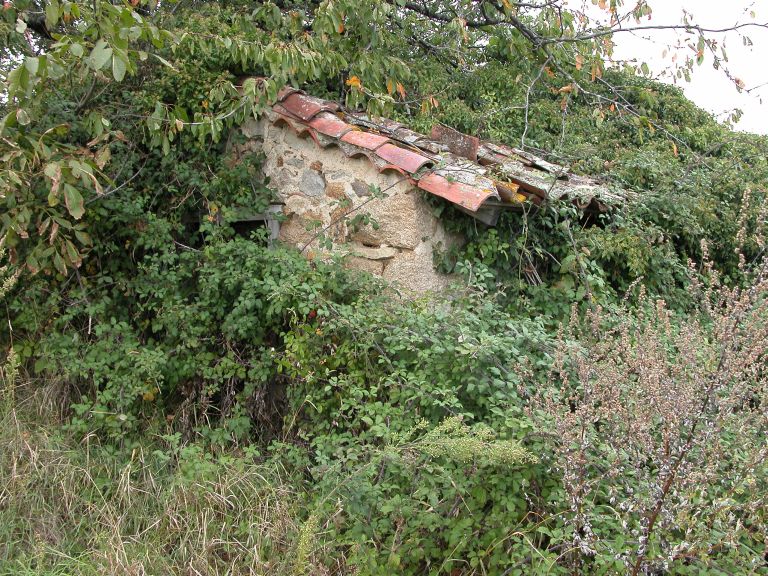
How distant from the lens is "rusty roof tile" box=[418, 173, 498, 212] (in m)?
4.43

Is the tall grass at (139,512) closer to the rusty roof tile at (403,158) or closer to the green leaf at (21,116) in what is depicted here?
the green leaf at (21,116)

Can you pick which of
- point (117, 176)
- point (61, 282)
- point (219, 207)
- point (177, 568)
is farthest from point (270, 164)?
point (177, 568)

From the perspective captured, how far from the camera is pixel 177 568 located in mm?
3418

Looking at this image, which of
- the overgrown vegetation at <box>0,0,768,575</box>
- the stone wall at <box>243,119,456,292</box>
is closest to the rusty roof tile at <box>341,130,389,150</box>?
the stone wall at <box>243,119,456,292</box>

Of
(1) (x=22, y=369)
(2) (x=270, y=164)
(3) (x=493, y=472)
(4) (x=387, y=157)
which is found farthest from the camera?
(2) (x=270, y=164)

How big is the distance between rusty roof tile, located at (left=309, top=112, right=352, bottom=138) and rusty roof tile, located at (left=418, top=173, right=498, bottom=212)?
0.80 metres

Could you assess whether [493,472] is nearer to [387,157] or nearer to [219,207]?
[387,157]

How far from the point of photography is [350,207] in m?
5.15

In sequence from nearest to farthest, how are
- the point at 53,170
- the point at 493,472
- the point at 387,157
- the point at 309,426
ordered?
the point at 493,472 → the point at 53,170 → the point at 309,426 → the point at 387,157

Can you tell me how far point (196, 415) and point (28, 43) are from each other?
124 inches

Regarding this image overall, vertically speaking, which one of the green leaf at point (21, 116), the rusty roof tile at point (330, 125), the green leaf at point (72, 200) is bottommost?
the green leaf at point (72, 200)

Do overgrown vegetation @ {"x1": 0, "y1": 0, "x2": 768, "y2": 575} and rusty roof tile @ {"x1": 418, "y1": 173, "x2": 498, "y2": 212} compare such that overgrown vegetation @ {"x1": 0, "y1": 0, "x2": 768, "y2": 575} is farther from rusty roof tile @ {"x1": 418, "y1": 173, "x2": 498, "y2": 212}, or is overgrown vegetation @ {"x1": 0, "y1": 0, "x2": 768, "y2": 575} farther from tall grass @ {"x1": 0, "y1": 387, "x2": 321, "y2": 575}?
rusty roof tile @ {"x1": 418, "y1": 173, "x2": 498, "y2": 212}

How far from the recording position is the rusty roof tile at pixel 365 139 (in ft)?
16.1

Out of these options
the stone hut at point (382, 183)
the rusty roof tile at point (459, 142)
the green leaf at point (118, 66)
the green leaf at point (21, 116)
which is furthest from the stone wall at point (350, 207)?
the green leaf at point (21, 116)
